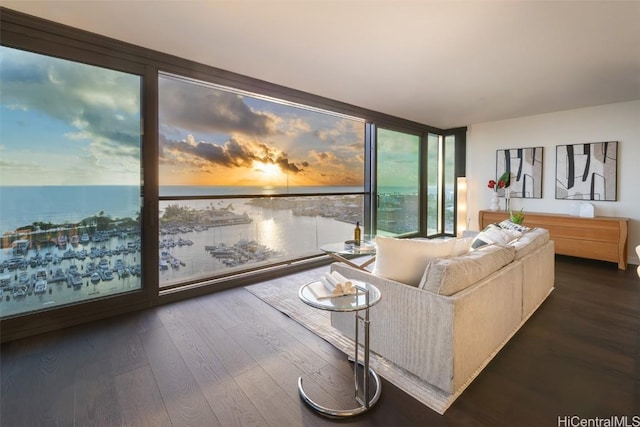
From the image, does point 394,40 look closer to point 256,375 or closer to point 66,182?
point 256,375

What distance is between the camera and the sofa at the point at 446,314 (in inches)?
69.5

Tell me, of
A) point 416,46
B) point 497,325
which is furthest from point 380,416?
point 416,46

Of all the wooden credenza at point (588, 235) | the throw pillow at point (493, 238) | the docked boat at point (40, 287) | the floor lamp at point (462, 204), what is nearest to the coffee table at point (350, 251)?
the throw pillow at point (493, 238)

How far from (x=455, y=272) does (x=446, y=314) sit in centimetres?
26

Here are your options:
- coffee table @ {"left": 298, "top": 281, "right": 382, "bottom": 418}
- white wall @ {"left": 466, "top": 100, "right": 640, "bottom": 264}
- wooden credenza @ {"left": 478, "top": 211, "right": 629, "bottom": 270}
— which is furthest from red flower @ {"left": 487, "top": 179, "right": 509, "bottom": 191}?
coffee table @ {"left": 298, "top": 281, "right": 382, "bottom": 418}

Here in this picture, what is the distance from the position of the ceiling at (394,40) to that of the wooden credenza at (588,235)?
6.30 feet

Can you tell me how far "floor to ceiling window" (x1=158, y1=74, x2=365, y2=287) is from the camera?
3428 millimetres

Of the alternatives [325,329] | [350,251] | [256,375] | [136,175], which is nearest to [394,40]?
[350,251]

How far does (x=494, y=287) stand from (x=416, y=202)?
4741 mm

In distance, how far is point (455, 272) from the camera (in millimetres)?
1835

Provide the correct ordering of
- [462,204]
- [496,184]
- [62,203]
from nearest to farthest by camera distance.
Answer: [62,203]
[496,184]
[462,204]

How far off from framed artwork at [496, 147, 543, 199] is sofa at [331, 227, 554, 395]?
4.12 metres

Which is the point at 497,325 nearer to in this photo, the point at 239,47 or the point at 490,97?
the point at 239,47

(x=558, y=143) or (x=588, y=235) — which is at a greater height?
(x=558, y=143)
